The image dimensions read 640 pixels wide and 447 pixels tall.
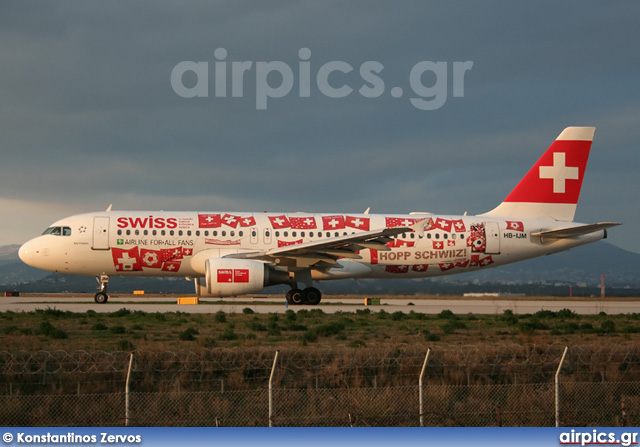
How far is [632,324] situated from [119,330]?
56.8 ft

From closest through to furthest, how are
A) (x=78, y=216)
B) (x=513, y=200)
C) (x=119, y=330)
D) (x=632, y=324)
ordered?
(x=119, y=330) → (x=632, y=324) → (x=78, y=216) → (x=513, y=200)

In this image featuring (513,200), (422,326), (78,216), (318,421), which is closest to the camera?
(318,421)

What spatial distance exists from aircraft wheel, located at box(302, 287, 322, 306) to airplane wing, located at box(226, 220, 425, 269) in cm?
140

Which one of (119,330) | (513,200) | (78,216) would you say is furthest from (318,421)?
(513,200)

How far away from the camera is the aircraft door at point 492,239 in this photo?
33.7 m

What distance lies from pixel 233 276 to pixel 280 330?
25.9 feet

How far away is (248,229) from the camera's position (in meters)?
31.3

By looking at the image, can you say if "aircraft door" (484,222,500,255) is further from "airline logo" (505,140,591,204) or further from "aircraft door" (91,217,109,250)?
"aircraft door" (91,217,109,250)

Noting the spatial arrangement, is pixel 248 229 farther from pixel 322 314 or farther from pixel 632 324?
pixel 632 324

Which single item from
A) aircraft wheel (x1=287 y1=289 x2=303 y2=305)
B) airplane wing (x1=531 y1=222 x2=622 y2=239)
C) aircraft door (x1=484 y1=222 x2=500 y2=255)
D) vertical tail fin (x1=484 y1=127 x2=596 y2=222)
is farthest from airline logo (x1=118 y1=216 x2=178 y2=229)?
airplane wing (x1=531 y1=222 x2=622 y2=239)

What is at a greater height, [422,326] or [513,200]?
[513,200]

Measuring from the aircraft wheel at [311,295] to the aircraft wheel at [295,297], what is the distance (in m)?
0.18

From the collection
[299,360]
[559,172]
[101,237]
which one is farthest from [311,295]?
[299,360]

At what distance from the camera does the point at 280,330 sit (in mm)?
20953
